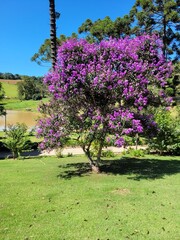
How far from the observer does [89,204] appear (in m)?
5.81

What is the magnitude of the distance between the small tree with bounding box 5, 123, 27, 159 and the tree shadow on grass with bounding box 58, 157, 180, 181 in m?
2.58

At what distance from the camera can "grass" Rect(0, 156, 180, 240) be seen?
4520 mm

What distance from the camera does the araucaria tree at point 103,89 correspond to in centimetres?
748

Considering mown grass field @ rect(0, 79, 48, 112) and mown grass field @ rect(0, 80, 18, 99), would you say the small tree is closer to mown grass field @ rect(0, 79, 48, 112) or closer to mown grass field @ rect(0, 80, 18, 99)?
mown grass field @ rect(0, 79, 48, 112)

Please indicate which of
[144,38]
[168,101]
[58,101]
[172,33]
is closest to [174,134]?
[168,101]

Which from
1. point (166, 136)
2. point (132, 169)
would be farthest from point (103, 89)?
point (166, 136)

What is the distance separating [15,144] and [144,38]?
6893mm

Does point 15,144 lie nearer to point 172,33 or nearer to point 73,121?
point 73,121

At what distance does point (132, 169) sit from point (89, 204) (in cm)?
406

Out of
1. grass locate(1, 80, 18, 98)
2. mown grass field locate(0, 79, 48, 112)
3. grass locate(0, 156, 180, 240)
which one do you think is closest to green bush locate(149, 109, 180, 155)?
grass locate(0, 156, 180, 240)

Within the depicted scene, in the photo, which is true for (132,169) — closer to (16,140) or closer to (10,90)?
(16,140)

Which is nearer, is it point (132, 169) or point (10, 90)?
point (132, 169)

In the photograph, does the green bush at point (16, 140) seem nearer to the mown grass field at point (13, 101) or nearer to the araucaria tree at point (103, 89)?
the araucaria tree at point (103, 89)

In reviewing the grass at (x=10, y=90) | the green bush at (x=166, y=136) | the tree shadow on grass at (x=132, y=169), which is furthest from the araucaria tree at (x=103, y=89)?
the grass at (x=10, y=90)
